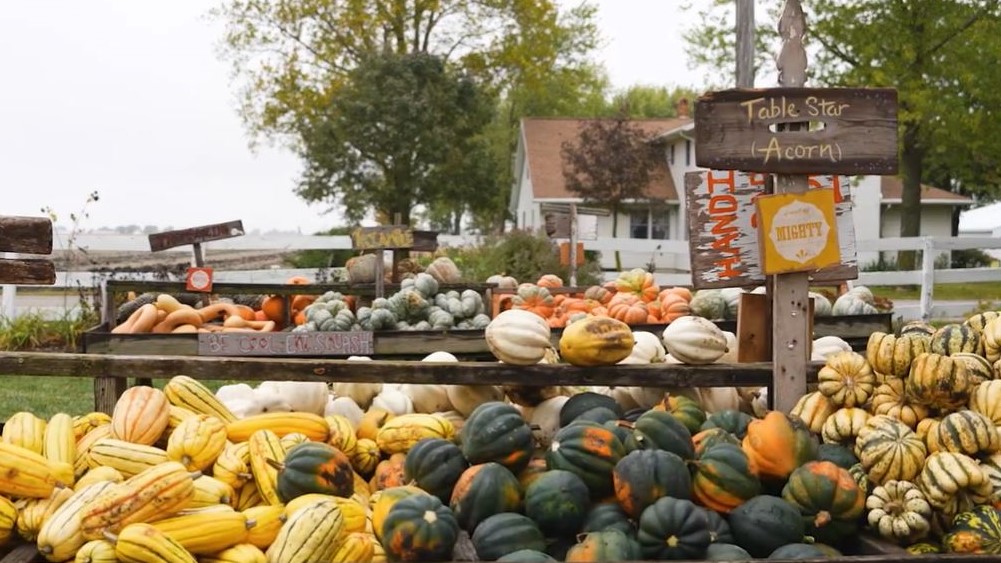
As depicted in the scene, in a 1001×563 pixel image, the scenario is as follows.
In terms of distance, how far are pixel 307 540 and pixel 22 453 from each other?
1.07m

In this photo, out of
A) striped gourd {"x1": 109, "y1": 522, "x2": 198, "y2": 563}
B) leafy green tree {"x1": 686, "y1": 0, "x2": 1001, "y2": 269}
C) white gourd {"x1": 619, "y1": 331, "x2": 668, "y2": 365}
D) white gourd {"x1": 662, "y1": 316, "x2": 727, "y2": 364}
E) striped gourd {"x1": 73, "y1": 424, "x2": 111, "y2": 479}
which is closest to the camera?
striped gourd {"x1": 109, "y1": 522, "x2": 198, "y2": 563}

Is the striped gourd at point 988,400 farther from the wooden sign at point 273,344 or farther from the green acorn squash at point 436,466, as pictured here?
the wooden sign at point 273,344

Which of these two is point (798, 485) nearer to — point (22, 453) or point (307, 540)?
→ point (307, 540)

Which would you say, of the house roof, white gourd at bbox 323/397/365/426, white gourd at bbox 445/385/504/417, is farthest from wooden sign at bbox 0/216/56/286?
the house roof

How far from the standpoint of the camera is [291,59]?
3362 centimetres

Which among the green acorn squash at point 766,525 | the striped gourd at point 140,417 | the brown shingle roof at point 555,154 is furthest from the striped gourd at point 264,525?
the brown shingle roof at point 555,154

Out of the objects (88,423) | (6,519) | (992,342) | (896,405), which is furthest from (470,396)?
→ (992,342)

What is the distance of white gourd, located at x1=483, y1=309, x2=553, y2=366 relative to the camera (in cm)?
383

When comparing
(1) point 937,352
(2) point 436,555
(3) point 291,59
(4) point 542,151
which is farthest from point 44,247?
(4) point 542,151

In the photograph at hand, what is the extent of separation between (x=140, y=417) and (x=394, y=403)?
114cm

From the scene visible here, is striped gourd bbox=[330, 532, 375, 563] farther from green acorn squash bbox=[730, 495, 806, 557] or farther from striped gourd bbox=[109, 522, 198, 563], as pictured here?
green acorn squash bbox=[730, 495, 806, 557]

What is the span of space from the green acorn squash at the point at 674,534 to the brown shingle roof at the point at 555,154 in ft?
105

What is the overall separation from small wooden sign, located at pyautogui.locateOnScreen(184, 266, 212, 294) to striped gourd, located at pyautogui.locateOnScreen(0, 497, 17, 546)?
5.65 m

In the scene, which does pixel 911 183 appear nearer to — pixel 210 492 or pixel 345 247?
pixel 345 247
